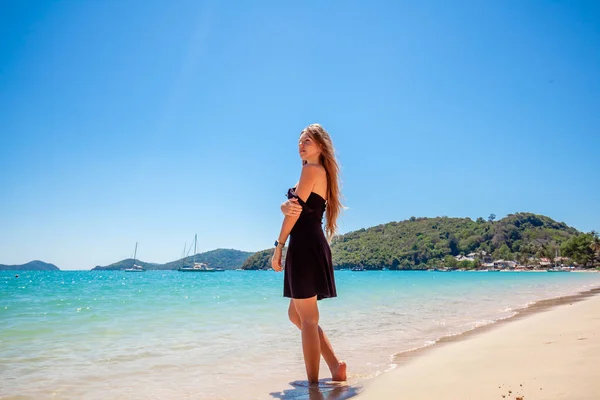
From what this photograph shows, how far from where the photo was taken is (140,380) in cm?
417

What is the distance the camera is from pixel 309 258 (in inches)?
136

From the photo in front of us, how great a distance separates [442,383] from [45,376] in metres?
3.88

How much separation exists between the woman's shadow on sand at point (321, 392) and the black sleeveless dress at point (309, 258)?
29.4 inches

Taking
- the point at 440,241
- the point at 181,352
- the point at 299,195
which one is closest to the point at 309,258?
the point at 299,195

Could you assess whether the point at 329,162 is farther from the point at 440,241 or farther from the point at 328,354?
the point at 440,241

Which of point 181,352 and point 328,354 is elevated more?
point 328,354

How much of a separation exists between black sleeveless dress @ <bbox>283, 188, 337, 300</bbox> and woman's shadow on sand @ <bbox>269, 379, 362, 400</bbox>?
2.45 feet

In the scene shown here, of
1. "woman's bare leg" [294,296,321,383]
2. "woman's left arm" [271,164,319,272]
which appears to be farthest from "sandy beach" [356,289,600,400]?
"woman's left arm" [271,164,319,272]

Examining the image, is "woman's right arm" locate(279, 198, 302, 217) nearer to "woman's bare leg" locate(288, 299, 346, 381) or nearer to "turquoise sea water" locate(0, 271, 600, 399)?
"woman's bare leg" locate(288, 299, 346, 381)

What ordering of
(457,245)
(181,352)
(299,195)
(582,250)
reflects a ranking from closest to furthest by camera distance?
1. (299,195)
2. (181,352)
3. (582,250)
4. (457,245)

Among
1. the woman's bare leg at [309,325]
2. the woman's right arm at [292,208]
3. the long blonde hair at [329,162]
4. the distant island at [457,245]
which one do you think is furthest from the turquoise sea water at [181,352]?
the distant island at [457,245]

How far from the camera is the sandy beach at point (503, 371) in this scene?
8.67 feet

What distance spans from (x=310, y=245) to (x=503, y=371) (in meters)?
1.80

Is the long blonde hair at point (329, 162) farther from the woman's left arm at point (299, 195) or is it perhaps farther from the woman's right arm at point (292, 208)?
the woman's right arm at point (292, 208)
